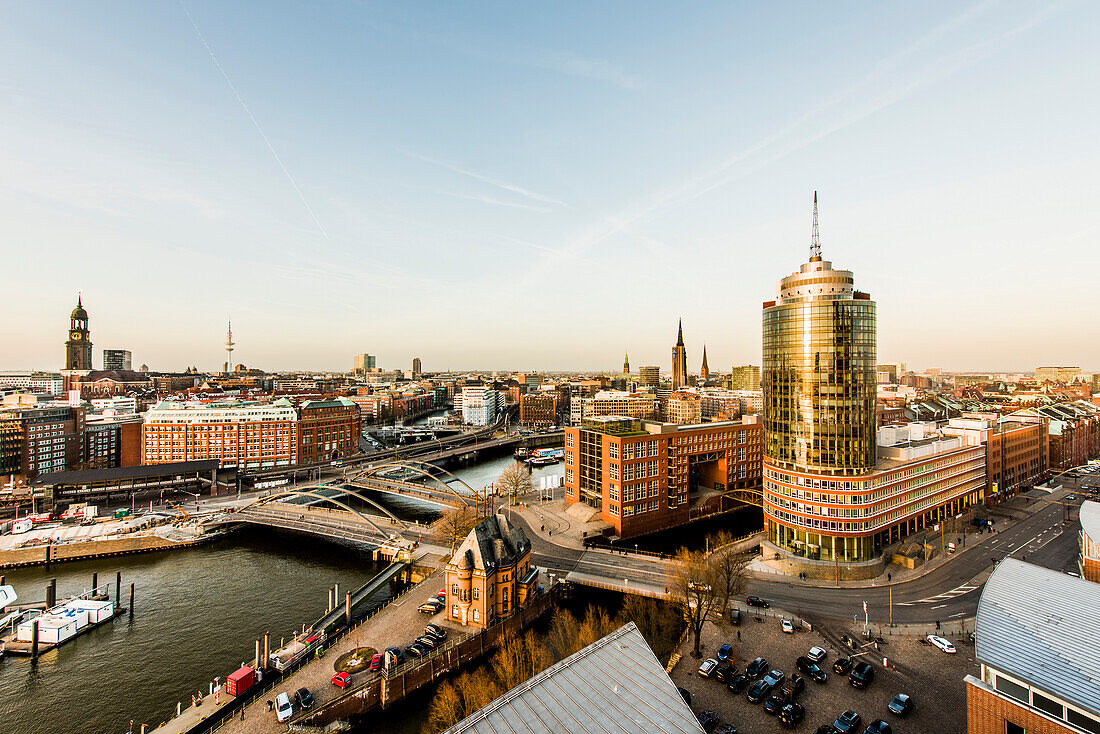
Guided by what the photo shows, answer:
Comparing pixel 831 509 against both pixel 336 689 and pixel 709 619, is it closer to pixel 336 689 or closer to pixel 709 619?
pixel 709 619

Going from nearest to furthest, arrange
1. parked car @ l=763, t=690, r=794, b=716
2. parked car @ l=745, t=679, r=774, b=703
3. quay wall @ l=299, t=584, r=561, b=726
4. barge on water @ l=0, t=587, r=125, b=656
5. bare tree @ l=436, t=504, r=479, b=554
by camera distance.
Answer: parked car @ l=763, t=690, r=794, b=716 → parked car @ l=745, t=679, r=774, b=703 → quay wall @ l=299, t=584, r=561, b=726 → barge on water @ l=0, t=587, r=125, b=656 → bare tree @ l=436, t=504, r=479, b=554

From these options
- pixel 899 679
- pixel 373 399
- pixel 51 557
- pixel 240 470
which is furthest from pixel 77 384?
pixel 899 679

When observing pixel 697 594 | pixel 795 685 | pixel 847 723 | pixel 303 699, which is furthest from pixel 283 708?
pixel 847 723

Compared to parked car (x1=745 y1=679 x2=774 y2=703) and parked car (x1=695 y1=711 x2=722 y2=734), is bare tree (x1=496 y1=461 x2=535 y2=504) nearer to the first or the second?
parked car (x1=745 y1=679 x2=774 y2=703)

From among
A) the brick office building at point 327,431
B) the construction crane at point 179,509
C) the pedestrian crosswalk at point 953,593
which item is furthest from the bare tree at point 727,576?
the brick office building at point 327,431

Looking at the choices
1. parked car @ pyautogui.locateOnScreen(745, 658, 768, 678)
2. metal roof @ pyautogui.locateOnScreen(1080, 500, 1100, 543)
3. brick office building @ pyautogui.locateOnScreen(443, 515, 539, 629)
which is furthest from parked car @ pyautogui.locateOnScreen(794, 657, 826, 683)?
metal roof @ pyautogui.locateOnScreen(1080, 500, 1100, 543)

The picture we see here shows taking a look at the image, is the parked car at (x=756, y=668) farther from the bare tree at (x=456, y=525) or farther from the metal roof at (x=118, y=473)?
the metal roof at (x=118, y=473)
